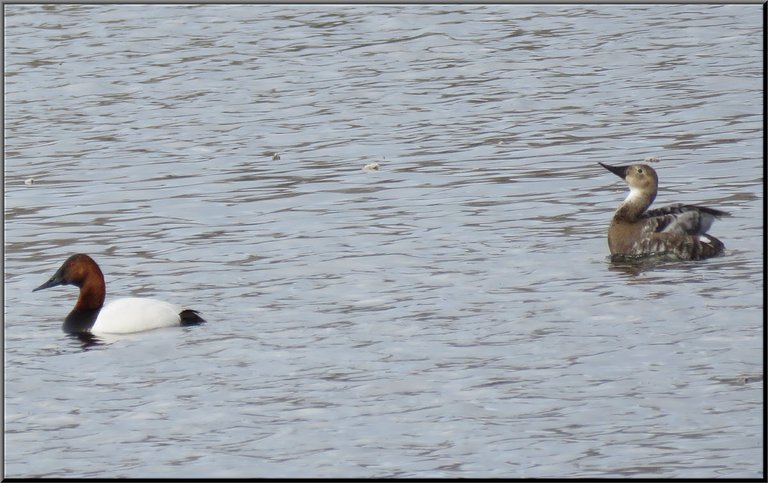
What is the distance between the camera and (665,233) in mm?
12156

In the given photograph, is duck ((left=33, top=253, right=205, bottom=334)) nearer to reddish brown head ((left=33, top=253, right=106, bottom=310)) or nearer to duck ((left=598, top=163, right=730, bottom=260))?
reddish brown head ((left=33, top=253, right=106, bottom=310))

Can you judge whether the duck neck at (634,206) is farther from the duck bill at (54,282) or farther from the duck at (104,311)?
the duck bill at (54,282)

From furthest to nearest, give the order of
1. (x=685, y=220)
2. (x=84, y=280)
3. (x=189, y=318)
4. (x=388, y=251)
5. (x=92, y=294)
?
(x=388, y=251)
(x=685, y=220)
(x=84, y=280)
(x=92, y=294)
(x=189, y=318)

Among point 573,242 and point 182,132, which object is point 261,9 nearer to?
point 182,132

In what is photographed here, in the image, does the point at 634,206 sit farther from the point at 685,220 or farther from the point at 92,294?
the point at 92,294

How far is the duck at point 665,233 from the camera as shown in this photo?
39.2 ft

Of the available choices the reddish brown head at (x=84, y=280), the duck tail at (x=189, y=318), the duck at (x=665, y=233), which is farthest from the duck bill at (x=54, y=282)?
the duck at (x=665, y=233)

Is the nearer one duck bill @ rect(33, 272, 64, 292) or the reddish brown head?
the reddish brown head

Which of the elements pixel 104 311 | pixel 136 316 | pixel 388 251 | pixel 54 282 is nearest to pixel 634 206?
pixel 388 251

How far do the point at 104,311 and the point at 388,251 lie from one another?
266 centimetres

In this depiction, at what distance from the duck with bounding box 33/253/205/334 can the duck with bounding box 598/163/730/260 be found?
11.7 ft

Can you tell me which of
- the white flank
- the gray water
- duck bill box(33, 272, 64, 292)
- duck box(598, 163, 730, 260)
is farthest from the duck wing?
duck bill box(33, 272, 64, 292)

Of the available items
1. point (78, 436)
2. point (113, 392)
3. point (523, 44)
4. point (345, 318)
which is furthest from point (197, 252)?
point (523, 44)

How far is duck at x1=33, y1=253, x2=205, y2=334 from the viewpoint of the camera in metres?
10.6
